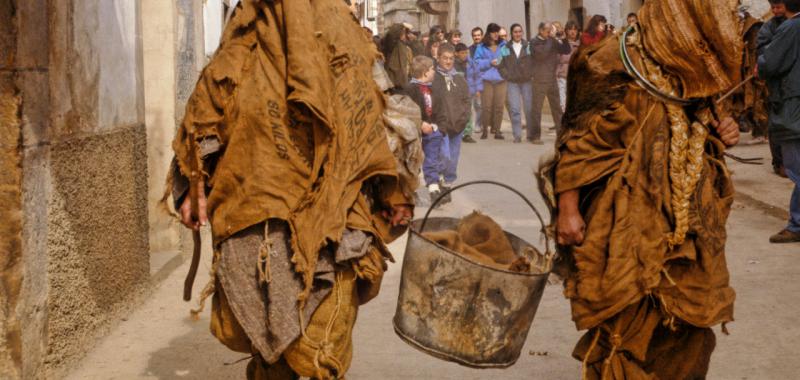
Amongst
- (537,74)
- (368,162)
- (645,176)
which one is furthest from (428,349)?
(537,74)

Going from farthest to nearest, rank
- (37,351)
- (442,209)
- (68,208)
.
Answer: (442,209) < (68,208) < (37,351)

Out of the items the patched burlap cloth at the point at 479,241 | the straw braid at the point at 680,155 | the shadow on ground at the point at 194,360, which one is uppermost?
the straw braid at the point at 680,155

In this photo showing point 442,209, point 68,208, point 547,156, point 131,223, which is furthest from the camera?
point 442,209

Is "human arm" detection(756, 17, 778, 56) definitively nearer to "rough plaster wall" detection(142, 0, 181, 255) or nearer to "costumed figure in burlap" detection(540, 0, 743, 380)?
"rough plaster wall" detection(142, 0, 181, 255)

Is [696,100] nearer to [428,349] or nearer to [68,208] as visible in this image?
[428,349]

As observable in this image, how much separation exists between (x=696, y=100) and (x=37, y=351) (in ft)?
9.40

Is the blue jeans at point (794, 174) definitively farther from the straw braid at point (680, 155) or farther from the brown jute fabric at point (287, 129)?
the brown jute fabric at point (287, 129)

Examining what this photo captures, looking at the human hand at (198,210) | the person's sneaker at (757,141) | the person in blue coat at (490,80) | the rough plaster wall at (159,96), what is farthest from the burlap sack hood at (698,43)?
the person in blue coat at (490,80)

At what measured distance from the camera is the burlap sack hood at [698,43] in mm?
4004

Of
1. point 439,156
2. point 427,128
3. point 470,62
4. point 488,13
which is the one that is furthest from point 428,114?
point 488,13

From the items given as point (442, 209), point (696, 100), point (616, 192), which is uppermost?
point (696, 100)

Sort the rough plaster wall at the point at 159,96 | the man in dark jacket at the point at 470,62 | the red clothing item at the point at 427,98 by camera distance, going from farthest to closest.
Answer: the man in dark jacket at the point at 470,62, the red clothing item at the point at 427,98, the rough plaster wall at the point at 159,96

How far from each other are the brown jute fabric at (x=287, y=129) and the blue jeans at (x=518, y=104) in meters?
15.6

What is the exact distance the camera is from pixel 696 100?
4.16 meters
